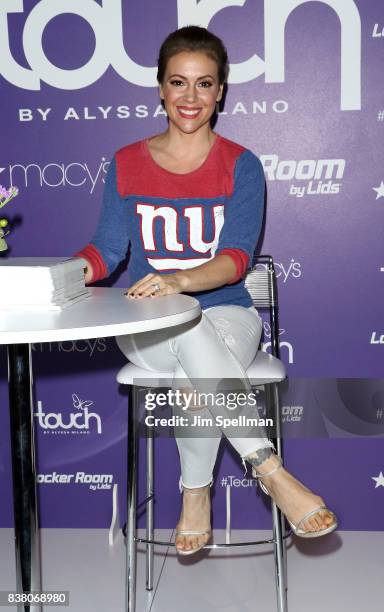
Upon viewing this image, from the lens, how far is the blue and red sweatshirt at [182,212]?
2.25 meters

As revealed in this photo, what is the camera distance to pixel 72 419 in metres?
2.74

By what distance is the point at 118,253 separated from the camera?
7.66ft

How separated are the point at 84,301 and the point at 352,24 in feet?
4.38

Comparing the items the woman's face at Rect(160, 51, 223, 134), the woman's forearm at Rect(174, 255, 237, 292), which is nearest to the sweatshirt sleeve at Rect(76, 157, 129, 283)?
the woman's face at Rect(160, 51, 223, 134)

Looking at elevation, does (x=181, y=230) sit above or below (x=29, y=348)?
above

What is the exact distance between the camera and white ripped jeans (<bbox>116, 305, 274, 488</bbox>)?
1.85 metres

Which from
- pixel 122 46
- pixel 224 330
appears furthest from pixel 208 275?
pixel 122 46

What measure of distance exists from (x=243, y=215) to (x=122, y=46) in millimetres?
790

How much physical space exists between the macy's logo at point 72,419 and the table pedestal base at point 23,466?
102 centimetres

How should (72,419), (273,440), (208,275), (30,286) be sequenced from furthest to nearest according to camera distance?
(72,419) < (273,440) < (208,275) < (30,286)

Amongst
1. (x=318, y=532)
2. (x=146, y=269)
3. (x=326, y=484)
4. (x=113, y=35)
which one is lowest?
(x=326, y=484)

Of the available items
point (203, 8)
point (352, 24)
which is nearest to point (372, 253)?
point (352, 24)

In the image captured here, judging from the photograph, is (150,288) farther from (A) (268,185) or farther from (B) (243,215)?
(A) (268,185)

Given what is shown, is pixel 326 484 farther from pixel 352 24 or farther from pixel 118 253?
pixel 352 24
